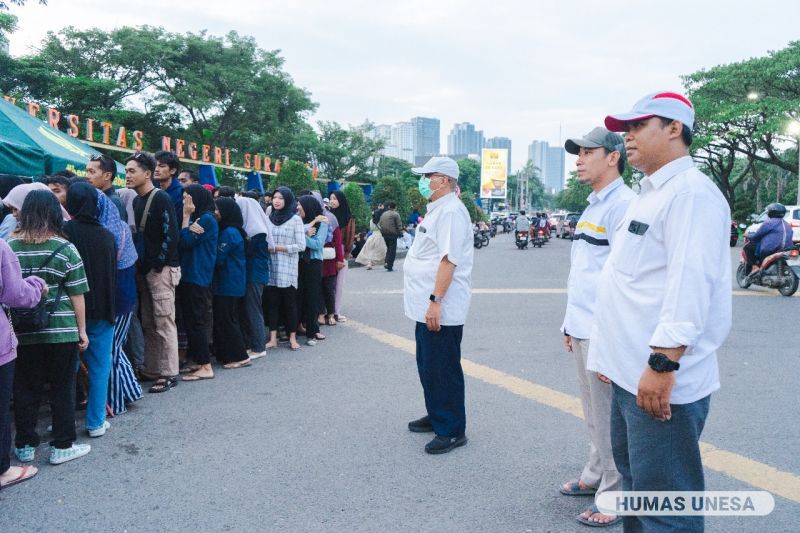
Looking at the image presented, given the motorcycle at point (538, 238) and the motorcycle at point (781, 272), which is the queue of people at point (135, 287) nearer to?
the motorcycle at point (781, 272)

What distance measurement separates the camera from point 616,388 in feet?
7.07

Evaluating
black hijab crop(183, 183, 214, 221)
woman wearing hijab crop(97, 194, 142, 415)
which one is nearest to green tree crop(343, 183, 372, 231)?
black hijab crop(183, 183, 214, 221)

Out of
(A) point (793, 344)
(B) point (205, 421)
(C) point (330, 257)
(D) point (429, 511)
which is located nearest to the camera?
(D) point (429, 511)

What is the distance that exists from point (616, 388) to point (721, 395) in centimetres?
339

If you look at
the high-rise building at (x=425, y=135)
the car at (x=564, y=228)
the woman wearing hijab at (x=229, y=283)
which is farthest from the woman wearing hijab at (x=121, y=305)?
the high-rise building at (x=425, y=135)

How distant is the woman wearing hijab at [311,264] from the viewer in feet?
22.8

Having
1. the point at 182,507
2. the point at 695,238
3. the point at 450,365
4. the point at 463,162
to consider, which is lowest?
the point at 182,507

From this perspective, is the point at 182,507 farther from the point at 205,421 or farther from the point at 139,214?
the point at 139,214

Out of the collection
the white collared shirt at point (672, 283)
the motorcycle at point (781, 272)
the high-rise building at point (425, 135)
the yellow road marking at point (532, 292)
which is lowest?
the yellow road marking at point (532, 292)

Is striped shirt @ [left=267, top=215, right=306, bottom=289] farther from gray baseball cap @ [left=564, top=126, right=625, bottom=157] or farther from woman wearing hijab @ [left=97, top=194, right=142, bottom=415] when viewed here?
gray baseball cap @ [left=564, top=126, right=625, bottom=157]

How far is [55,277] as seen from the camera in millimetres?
3555

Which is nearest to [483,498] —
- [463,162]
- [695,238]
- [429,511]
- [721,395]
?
[429,511]

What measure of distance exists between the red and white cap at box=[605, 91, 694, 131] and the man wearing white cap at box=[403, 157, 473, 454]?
69.4 inches

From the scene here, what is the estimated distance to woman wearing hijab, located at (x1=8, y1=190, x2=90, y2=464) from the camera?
138 inches
